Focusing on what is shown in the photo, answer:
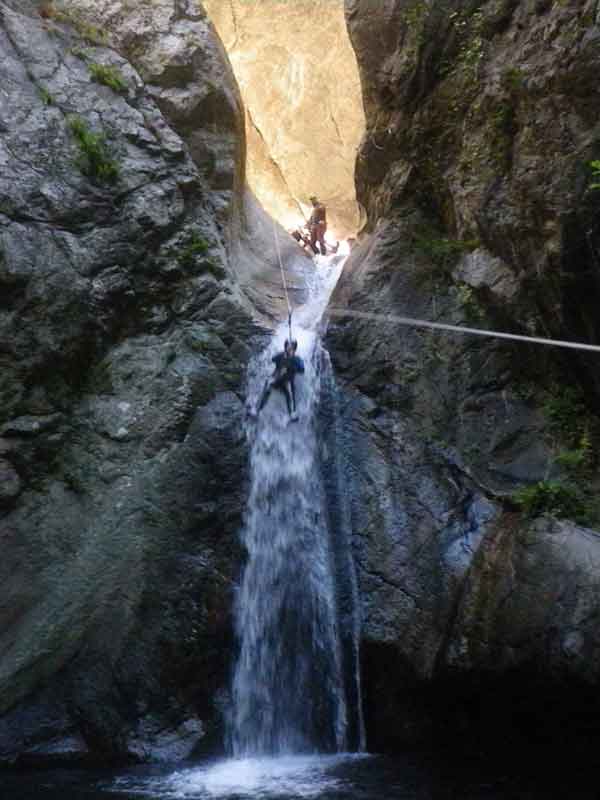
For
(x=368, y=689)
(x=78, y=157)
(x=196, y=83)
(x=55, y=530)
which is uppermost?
(x=196, y=83)

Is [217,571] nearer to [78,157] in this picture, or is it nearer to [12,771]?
[12,771]

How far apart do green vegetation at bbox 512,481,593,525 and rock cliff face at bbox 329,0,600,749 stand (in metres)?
0.02

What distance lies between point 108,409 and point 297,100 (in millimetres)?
16463

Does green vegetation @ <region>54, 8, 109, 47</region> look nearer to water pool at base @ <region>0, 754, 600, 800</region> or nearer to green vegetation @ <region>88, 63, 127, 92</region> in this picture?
green vegetation @ <region>88, 63, 127, 92</region>

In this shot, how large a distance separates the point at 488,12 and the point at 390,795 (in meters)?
8.99

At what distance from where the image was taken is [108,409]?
28.1ft

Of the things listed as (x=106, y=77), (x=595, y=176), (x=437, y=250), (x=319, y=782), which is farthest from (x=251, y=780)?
(x=106, y=77)

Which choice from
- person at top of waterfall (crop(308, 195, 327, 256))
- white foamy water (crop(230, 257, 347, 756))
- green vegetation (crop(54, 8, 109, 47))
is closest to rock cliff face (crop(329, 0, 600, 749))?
white foamy water (crop(230, 257, 347, 756))

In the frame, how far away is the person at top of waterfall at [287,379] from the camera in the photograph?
9062 mm

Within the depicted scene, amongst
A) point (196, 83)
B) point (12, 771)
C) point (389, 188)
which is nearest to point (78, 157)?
point (196, 83)

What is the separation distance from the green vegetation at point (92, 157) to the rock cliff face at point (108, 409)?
0.07 feet

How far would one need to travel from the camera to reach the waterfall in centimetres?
701

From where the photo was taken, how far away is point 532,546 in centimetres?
633

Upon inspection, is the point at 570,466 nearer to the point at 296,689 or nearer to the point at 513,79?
the point at 296,689
